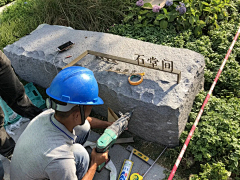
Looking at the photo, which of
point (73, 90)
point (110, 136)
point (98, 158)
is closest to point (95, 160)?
point (98, 158)

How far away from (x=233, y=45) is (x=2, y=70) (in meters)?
3.34

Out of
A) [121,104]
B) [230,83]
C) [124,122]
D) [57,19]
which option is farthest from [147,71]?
[57,19]

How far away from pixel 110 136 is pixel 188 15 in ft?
9.62

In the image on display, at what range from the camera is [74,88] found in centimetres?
191

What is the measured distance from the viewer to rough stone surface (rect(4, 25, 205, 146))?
8.54 ft

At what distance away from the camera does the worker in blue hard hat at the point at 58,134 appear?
1.76 meters

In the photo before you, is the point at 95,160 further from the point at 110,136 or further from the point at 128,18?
the point at 128,18

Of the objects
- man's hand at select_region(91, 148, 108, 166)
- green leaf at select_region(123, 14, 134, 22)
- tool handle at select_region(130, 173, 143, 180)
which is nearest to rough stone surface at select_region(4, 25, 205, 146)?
tool handle at select_region(130, 173, 143, 180)

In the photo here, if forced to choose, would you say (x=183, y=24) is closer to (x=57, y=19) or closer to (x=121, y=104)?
(x=121, y=104)

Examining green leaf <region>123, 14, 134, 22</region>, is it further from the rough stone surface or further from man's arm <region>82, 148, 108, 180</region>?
man's arm <region>82, 148, 108, 180</region>

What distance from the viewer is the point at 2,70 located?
266 cm

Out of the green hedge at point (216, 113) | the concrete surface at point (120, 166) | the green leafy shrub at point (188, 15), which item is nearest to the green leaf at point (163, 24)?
the green leafy shrub at point (188, 15)

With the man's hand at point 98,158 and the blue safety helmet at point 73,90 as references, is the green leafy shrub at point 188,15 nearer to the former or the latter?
the blue safety helmet at point 73,90

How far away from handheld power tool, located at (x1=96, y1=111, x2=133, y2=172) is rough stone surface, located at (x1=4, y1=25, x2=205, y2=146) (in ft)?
0.60
